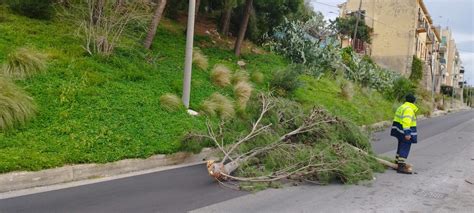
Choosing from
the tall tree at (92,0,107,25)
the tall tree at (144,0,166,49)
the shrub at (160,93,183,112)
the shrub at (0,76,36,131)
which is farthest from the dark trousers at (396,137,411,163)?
the tall tree at (144,0,166,49)

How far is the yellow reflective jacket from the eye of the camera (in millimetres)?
9219

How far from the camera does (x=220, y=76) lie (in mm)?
15000

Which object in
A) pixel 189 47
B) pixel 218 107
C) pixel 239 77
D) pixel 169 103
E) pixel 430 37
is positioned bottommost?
pixel 218 107

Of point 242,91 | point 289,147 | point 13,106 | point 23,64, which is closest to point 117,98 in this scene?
point 23,64

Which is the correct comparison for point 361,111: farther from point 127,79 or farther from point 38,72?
point 38,72

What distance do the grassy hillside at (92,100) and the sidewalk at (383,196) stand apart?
291 cm

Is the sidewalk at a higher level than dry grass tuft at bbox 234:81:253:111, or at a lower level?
lower

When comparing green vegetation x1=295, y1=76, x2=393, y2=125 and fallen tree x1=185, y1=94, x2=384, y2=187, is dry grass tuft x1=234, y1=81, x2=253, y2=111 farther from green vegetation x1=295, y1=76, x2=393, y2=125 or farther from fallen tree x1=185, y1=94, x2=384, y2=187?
fallen tree x1=185, y1=94, x2=384, y2=187

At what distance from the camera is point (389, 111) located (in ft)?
85.3

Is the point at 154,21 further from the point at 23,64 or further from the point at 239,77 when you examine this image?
the point at 23,64

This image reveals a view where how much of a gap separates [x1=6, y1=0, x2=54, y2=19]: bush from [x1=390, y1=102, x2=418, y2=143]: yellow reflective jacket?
436 inches

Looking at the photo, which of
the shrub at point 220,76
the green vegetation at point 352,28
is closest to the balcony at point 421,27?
the green vegetation at point 352,28

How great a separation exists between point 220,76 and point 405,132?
7.23 meters

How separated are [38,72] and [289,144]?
583 centimetres
